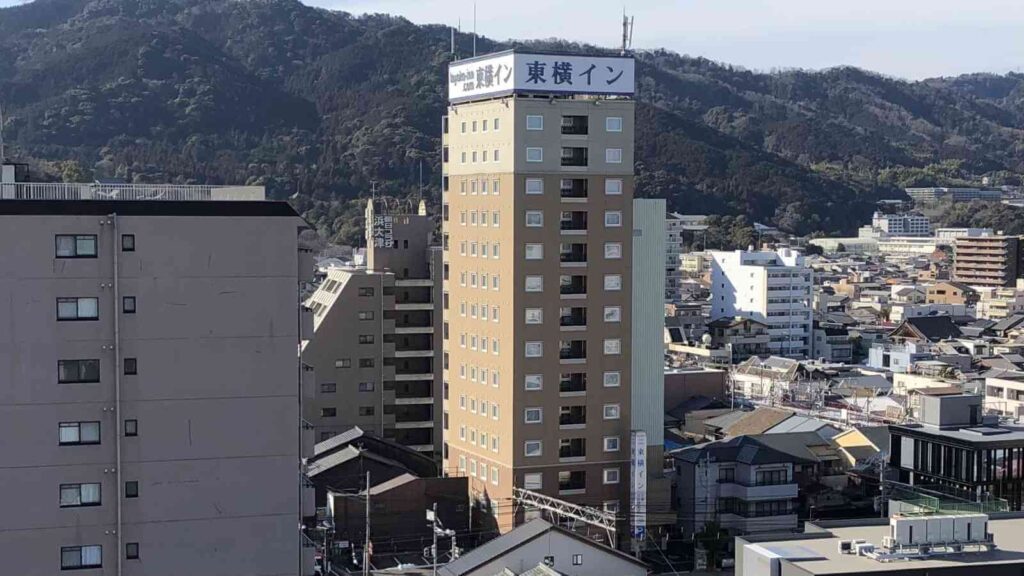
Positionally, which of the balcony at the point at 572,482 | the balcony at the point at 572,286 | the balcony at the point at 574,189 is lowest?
the balcony at the point at 572,482

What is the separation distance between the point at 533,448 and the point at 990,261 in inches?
2501

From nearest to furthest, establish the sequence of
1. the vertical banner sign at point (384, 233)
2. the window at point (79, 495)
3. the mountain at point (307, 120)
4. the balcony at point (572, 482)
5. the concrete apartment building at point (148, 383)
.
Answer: the concrete apartment building at point (148, 383) → the window at point (79, 495) → the balcony at point (572, 482) → the vertical banner sign at point (384, 233) → the mountain at point (307, 120)

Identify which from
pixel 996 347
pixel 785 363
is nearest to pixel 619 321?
pixel 785 363

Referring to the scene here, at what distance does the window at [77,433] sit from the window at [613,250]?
14.3 m

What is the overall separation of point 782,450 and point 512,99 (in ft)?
29.1

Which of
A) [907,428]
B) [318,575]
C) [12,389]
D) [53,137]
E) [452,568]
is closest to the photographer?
[12,389]

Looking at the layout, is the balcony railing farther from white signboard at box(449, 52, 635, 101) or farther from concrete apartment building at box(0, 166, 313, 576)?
white signboard at box(449, 52, 635, 101)

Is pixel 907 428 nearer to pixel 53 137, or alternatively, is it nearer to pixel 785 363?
pixel 785 363

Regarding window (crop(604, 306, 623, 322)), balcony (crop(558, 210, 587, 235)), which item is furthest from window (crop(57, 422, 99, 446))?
window (crop(604, 306, 623, 322))

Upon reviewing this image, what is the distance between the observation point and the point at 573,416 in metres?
24.0

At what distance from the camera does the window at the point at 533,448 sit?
23734 mm

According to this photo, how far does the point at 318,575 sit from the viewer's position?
66.9ft

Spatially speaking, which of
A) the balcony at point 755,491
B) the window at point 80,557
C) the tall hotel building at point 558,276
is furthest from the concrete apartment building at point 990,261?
the window at point 80,557

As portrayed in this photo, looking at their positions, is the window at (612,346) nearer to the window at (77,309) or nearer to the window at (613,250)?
the window at (613,250)
